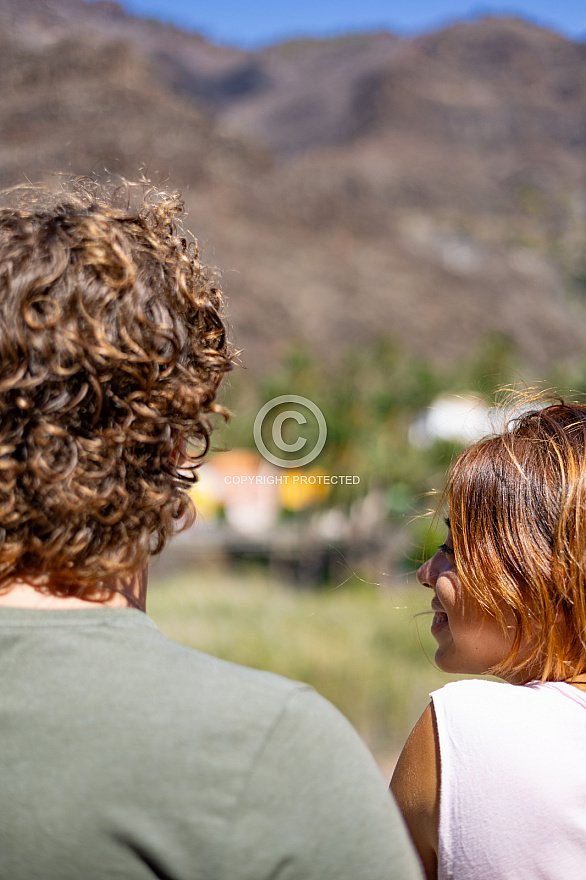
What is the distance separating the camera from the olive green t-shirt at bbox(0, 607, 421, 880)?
0.66 meters

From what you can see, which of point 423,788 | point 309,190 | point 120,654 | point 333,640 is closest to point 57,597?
point 120,654

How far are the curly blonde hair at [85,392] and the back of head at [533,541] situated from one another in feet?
1.58

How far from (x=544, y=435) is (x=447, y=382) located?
16363 millimetres

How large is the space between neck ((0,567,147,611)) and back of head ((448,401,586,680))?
0.52 metres

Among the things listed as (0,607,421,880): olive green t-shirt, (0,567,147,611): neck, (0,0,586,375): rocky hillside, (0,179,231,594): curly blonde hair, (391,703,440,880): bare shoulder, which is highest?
(0,0,586,375): rocky hillside

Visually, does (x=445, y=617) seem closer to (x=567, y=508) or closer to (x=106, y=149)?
(x=567, y=508)

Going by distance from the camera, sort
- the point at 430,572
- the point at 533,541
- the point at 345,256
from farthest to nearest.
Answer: the point at 345,256 < the point at 430,572 < the point at 533,541

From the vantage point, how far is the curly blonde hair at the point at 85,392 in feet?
2.56

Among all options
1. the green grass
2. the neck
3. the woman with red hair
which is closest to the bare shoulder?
the woman with red hair

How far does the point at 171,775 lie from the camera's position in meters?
0.66

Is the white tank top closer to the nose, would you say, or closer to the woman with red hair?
the woman with red hair

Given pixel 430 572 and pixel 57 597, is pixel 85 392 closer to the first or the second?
pixel 57 597

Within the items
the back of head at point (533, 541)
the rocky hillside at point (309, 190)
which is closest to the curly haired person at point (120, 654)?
the back of head at point (533, 541)

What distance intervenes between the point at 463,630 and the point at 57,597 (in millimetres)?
628
